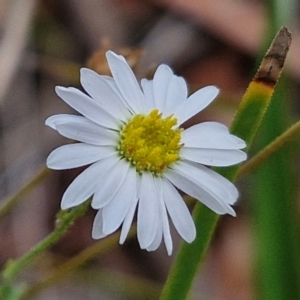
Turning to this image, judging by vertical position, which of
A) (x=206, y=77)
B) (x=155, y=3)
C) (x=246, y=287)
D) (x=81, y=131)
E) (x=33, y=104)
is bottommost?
(x=81, y=131)

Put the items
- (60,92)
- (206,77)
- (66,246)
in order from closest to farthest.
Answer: (60,92), (66,246), (206,77)

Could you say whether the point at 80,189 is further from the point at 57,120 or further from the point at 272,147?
the point at 272,147

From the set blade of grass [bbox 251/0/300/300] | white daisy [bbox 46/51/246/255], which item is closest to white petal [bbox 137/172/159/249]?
white daisy [bbox 46/51/246/255]

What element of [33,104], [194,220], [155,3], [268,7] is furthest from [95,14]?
[194,220]

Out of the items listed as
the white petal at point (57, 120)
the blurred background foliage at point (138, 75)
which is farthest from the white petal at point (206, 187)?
the blurred background foliage at point (138, 75)

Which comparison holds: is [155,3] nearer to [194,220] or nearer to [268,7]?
[268,7]

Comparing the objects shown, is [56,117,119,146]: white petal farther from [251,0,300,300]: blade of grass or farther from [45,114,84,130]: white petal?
[251,0,300,300]: blade of grass

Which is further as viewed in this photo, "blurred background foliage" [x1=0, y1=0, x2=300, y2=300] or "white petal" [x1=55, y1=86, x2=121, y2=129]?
"blurred background foliage" [x1=0, y1=0, x2=300, y2=300]
